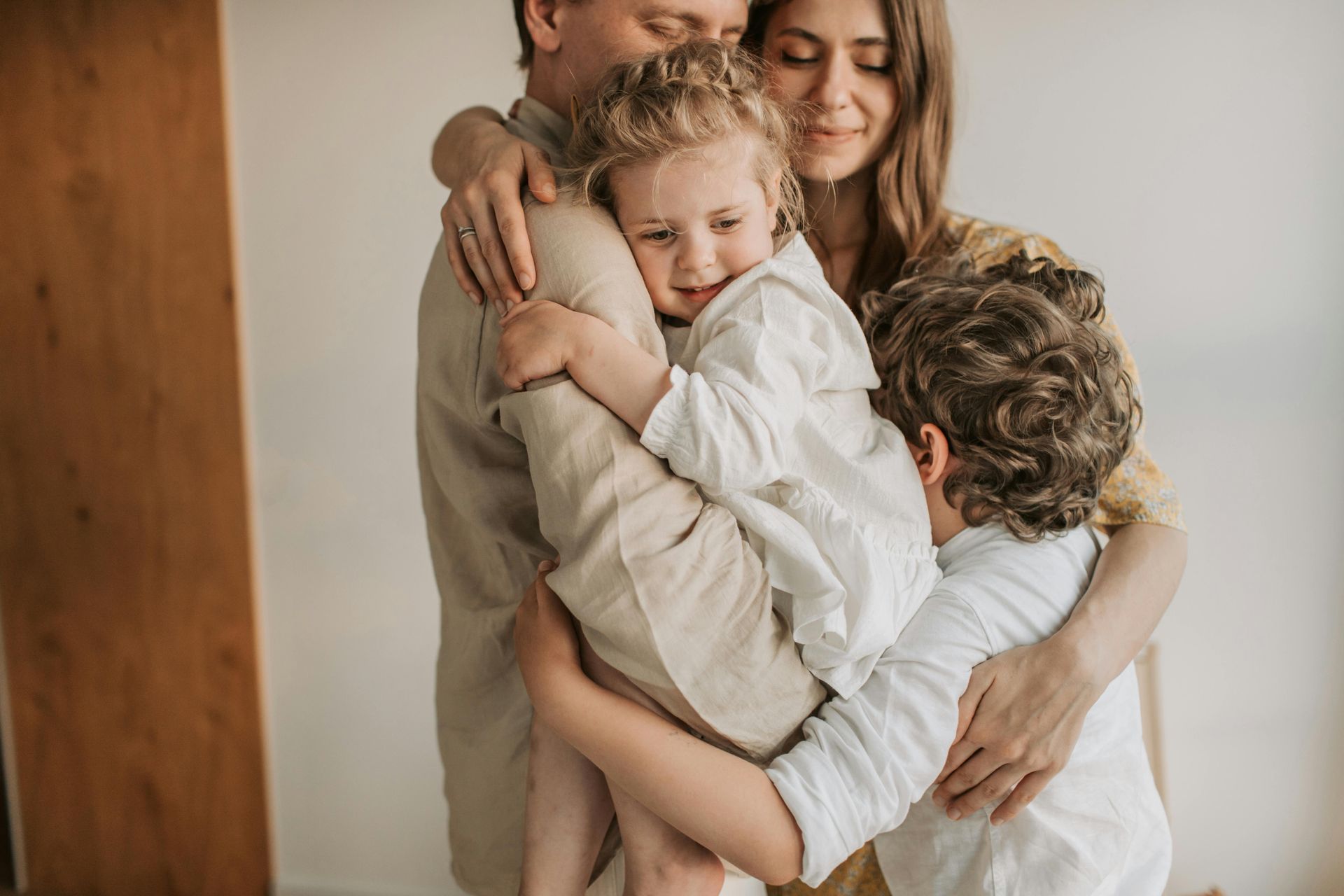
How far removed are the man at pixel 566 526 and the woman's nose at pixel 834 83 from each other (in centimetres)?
27

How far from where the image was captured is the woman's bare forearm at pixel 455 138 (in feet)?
4.39

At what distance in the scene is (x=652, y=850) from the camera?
1047mm

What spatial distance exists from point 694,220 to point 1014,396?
16.9 inches

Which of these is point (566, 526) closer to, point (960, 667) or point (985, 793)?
point (960, 667)

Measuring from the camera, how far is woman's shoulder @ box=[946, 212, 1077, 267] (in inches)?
59.2

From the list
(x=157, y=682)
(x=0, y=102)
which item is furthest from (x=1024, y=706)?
(x=0, y=102)

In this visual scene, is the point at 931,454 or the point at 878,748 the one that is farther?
the point at 931,454

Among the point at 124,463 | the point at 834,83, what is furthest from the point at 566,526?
the point at 124,463

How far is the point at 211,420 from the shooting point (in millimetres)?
2701

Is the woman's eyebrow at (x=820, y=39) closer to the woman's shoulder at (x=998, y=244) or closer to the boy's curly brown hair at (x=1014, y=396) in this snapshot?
the woman's shoulder at (x=998, y=244)

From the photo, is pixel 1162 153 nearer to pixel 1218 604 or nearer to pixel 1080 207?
pixel 1080 207

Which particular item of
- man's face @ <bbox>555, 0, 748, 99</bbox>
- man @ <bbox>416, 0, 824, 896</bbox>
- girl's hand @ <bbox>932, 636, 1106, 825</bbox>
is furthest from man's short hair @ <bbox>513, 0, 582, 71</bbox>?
girl's hand @ <bbox>932, 636, 1106, 825</bbox>

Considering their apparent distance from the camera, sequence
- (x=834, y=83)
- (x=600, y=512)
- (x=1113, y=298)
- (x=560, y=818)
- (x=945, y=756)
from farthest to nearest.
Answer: (x=1113, y=298) < (x=834, y=83) < (x=560, y=818) < (x=945, y=756) < (x=600, y=512)

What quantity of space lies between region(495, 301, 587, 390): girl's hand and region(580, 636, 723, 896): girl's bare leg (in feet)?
1.05
